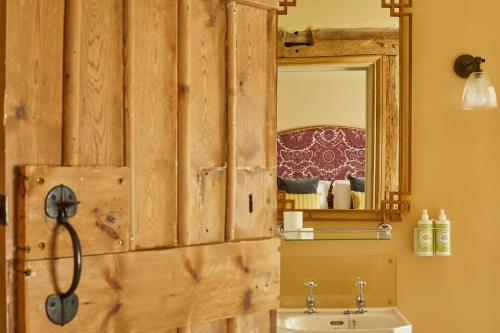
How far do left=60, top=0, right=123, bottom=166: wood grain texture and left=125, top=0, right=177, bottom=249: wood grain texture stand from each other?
2 centimetres

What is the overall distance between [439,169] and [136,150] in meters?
1.70

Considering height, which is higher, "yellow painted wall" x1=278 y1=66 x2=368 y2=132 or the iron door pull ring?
"yellow painted wall" x1=278 y1=66 x2=368 y2=132

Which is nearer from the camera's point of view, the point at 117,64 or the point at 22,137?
the point at 22,137

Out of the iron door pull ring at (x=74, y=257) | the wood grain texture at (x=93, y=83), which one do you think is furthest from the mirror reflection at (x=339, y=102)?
the iron door pull ring at (x=74, y=257)

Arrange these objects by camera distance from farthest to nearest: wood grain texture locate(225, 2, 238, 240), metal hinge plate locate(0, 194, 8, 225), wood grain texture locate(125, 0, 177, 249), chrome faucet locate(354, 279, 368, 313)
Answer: chrome faucet locate(354, 279, 368, 313)
wood grain texture locate(225, 2, 238, 240)
wood grain texture locate(125, 0, 177, 249)
metal hinge plate locate(0, 194, 8, 225)

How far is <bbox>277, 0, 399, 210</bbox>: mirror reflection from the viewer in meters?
2.59

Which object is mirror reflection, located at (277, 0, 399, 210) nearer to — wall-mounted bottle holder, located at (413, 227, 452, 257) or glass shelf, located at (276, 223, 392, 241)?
glass shelf, located at (276, 223, 392, 241)

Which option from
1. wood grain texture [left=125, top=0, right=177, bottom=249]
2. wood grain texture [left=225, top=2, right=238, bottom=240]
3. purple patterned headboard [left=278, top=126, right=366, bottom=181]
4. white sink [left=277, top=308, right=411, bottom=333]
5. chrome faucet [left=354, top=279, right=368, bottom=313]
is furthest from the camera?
purple patterned headboard [left=278, top=126, right=366, bottom=181]

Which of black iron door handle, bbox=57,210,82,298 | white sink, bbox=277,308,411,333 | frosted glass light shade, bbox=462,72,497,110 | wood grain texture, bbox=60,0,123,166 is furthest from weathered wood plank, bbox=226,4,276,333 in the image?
frosted glass light shade, bbox=462,72,497,110

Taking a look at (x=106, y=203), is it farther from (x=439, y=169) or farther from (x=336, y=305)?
(x=439, y=169)

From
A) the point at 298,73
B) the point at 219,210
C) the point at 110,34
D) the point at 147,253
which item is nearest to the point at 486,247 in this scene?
the point at 298,73

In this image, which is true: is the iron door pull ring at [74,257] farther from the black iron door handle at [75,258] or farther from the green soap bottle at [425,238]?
the green soap bottle at [425,238]

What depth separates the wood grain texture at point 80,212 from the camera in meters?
1.15

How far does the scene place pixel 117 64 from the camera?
1.29m
